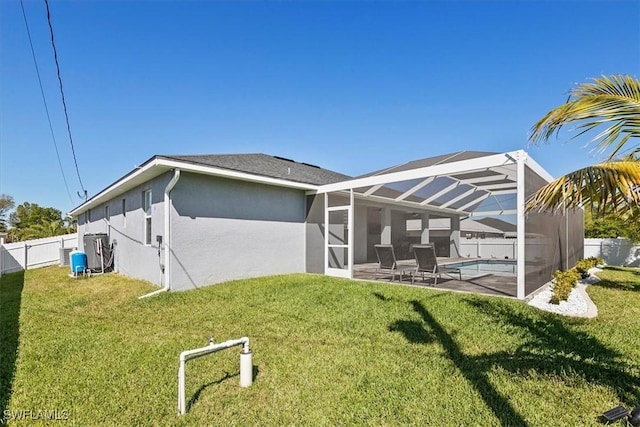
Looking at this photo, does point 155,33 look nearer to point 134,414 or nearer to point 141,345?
point 141,345

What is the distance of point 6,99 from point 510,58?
1449cm

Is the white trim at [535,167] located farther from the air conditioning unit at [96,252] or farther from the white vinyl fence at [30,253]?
the white vinyl fence at [30,253]

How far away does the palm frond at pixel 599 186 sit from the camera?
296cm

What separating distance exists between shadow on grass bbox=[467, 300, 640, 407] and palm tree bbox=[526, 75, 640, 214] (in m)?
1.83

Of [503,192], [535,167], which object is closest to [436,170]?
[535,167]

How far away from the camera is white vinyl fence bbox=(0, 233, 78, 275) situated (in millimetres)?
15211

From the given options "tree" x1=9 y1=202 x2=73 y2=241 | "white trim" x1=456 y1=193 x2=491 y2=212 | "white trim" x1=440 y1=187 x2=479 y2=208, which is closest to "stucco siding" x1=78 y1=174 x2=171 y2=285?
"white trim" x1=440 y1=187 x2=479 y2=208

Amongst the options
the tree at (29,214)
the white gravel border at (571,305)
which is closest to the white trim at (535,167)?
the white gravel border at (571,305)

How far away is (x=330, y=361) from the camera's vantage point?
13.7 feet

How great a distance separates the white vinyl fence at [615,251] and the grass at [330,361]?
13959mm

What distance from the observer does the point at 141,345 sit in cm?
489

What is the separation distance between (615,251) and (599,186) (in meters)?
20.2

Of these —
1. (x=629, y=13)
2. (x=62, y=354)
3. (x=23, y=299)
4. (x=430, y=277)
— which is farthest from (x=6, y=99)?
(x=629, y=13)

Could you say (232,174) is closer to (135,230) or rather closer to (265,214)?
(265,214)
